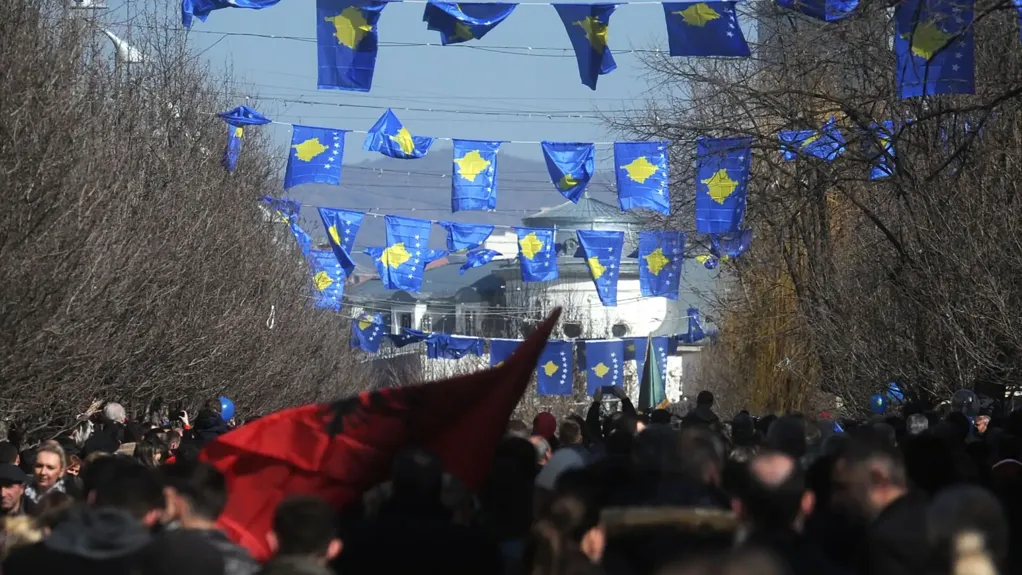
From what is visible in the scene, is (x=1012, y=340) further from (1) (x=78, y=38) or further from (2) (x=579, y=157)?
(1) (x=78, y=38)

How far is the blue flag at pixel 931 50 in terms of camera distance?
1299 centimetres

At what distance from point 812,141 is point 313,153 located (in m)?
7.50

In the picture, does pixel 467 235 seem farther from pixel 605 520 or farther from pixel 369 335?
pixel 605 520

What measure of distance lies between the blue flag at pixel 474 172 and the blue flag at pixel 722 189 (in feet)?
12.2

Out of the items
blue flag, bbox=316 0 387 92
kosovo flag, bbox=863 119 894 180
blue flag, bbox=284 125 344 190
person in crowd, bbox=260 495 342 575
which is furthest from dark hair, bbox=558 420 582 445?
blue flag, bbox=284 125 344 190

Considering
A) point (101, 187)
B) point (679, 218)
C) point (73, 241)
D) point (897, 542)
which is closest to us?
point (897, 542)

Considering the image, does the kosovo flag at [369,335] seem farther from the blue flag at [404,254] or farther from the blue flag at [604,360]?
the blue flag at [404,254]

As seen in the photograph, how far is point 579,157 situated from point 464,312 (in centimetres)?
6917

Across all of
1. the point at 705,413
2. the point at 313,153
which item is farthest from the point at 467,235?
the point at 705,413

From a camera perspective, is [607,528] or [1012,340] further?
[1012,340]

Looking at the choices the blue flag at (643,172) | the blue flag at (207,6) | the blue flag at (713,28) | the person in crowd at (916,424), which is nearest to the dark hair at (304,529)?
the person in crowd at (916,424)

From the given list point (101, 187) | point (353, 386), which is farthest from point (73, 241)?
point (353, 386)

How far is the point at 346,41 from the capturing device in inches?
652

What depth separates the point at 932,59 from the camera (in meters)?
12.9
